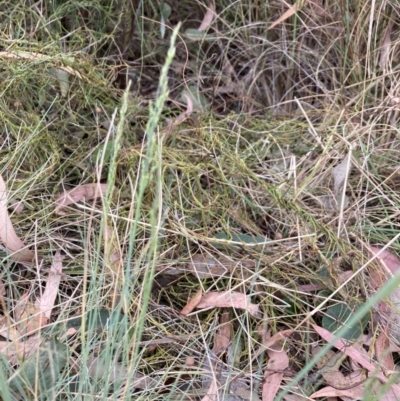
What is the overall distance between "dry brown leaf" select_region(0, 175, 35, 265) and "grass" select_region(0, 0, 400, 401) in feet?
0.06

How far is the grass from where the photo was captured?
3.07 feet

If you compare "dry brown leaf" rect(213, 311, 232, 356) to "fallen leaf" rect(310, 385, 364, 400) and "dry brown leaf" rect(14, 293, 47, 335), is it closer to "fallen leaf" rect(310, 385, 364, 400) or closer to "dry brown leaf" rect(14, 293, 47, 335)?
"fallen leaf" rect(310, 385, 364, 400)

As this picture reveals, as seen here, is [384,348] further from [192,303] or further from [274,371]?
[192,303]

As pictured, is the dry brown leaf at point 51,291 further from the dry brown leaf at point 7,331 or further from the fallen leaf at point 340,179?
the fallen leaf at point 340,179

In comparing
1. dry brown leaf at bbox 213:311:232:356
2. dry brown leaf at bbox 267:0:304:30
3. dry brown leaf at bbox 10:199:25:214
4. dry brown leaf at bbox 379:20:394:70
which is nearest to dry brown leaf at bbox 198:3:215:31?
dry brown leaf at bbox 267:0:304:30

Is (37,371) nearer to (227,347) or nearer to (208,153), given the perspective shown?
(227,347)

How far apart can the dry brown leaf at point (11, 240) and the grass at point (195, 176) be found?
19mm

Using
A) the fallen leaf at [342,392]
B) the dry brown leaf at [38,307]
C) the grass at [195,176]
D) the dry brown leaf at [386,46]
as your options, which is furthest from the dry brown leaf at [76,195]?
the dry brown leaf at [386,46]

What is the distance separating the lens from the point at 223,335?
3.27 ft

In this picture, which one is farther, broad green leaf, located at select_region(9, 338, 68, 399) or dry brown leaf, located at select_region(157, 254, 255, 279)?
dry brown leaf, located at select_region(157, 254, 255, 279)

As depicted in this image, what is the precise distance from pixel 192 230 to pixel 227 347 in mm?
227

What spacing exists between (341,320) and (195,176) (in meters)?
0.39

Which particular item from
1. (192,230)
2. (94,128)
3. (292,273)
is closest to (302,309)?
(292,273)

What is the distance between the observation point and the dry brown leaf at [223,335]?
978mm
